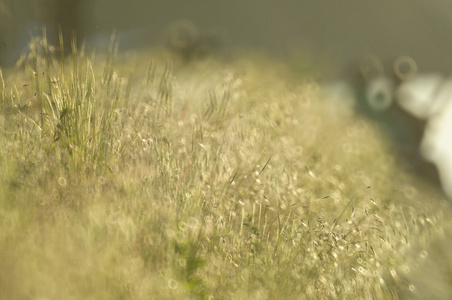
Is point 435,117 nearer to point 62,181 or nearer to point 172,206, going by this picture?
point 172,206

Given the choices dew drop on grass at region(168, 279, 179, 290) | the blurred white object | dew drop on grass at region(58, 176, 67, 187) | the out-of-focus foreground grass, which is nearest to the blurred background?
the blurred white object

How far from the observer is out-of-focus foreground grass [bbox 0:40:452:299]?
1504 mm

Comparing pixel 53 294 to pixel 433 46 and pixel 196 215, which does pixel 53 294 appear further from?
pixel 433 46

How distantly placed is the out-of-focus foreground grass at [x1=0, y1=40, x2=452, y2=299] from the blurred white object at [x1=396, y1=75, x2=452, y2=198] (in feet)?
8.01

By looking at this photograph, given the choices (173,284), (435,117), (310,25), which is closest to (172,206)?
(173,284)

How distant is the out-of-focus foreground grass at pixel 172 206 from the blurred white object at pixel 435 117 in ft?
8.01

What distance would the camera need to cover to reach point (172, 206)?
5.94 ft

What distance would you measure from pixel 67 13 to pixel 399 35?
3747mm

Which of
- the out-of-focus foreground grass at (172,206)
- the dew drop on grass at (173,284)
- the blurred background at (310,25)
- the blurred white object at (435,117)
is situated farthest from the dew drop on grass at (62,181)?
the blurred white object at (435,117)

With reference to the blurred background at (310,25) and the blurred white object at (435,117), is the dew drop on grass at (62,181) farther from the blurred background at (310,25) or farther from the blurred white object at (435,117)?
the blurred white object at (435,117)

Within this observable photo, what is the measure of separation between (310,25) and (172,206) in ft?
14.0

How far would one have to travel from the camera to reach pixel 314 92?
393 centimetres

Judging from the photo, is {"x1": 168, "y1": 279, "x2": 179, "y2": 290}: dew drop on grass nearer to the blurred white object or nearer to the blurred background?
the blurred background

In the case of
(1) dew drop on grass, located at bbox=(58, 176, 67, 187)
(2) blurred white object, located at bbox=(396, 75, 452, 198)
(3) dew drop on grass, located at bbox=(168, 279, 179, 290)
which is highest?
(1) dew drop on grass, located at bbox=(58, 176, 67, 187)
